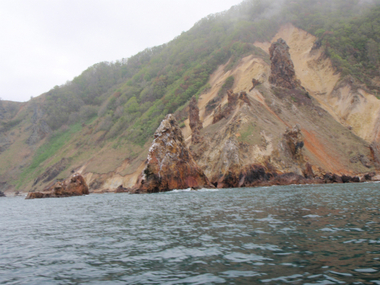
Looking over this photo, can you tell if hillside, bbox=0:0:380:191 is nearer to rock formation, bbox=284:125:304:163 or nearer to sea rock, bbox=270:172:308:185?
rock formation, bbox=284:125:304:163

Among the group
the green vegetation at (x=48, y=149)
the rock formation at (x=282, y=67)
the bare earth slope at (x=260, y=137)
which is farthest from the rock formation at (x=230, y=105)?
the green vegetation at (x=48, y=149)

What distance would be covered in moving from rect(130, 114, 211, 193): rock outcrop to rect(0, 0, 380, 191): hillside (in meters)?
6.39

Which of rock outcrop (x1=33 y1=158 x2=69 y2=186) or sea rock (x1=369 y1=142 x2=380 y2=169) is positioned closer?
sea rock (x1=369 y1=142 x2=380 y2=169)

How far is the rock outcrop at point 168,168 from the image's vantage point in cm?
4584

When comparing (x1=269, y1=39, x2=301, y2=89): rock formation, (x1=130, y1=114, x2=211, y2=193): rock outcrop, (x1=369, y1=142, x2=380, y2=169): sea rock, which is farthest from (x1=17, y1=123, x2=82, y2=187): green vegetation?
(x1=369, y1=142, x2=380, y2=169): sea rock

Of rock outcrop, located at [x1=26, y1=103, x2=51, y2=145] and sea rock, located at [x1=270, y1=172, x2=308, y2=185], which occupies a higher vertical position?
rock outcrop, located at [x1=26, y1=103, x2=51, y2=145]

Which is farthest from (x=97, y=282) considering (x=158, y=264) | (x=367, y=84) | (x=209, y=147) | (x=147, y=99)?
(x=147, y=99)

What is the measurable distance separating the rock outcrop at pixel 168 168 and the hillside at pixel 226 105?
639cm

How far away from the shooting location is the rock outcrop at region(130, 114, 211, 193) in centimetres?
4584

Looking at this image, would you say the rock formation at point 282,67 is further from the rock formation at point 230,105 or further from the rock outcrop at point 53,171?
the rock outcrop at point 53,171

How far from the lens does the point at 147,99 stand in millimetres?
123375

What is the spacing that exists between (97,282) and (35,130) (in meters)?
148

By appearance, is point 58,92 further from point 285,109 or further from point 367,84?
point 367,84

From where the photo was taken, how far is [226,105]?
74562mm
